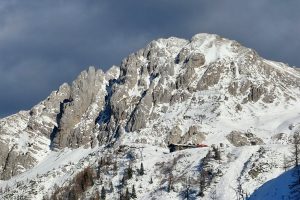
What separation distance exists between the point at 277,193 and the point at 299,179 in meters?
7.41

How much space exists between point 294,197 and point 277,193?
26.2 feet

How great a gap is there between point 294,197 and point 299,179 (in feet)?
24.0

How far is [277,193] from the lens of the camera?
197750 millimetres

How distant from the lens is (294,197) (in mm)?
190500

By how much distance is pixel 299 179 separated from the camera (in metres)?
196
